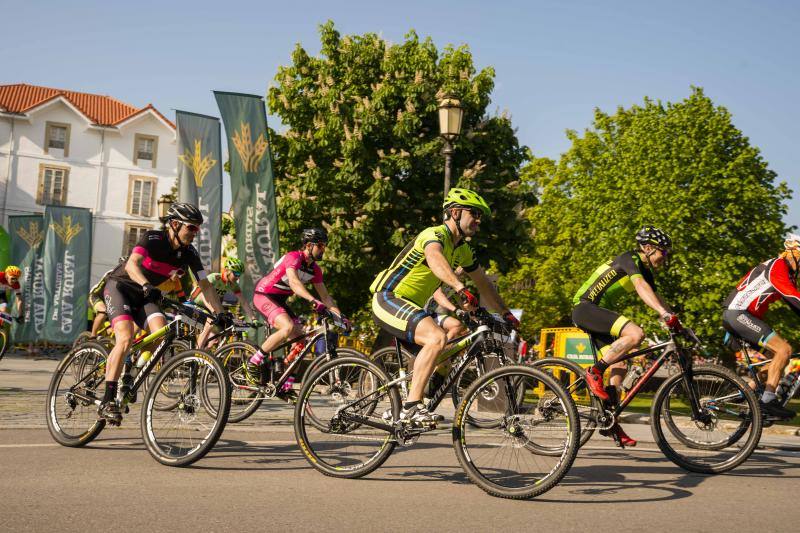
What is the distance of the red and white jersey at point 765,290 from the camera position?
338 inches

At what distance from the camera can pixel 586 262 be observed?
36.8 m

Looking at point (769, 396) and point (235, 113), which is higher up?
point (235, 113)

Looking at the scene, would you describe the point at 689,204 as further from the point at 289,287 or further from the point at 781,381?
the point at 289,287

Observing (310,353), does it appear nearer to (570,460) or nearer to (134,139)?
(570,460)

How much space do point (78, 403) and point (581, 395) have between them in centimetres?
444

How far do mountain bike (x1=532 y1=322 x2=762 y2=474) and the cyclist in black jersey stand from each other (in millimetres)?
3239

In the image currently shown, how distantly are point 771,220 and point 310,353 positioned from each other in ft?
93.0

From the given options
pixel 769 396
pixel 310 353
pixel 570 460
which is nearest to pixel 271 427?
pixel 310 353

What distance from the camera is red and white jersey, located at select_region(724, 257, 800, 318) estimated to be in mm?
8578

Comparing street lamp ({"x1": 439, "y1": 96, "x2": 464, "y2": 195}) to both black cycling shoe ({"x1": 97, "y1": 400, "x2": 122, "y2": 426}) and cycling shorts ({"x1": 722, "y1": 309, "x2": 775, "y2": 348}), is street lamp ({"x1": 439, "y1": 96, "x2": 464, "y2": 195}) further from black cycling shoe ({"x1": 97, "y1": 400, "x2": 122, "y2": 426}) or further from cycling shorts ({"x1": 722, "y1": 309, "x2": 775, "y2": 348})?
black cycling shoe ({"x1": 97, "y1": 400, "x2": 122, "y2": 426})

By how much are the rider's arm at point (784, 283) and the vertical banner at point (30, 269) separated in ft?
71.5

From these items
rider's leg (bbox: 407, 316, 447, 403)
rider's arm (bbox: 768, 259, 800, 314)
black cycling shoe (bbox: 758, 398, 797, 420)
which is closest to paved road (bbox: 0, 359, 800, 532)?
black cycling shoe (bbox: 758, 398, 797, 420)

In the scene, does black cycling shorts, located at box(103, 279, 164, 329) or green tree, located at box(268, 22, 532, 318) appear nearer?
black cycling shorts, located at box(103, 279, 164, 329)

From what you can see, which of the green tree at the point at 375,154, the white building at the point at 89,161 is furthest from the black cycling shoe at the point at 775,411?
the white building at the point at 89,161
